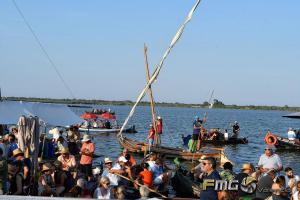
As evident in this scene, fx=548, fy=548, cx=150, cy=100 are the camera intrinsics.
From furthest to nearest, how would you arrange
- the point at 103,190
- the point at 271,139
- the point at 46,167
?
the point at 271,139 → the point at 46,167 → the point at 103,190

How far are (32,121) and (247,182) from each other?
5253mm

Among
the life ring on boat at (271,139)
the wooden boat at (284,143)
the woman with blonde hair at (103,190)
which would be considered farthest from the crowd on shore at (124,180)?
the wooden boat at (284,143)

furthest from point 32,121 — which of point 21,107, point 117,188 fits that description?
point 21,107

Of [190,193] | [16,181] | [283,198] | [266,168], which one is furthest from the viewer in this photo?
[190,193]

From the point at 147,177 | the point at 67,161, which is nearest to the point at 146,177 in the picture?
the point at 147,177

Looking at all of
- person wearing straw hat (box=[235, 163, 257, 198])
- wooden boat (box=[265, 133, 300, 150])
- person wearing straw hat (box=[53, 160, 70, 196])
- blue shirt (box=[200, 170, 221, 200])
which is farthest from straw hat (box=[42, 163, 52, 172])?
wooden boat (box=[265, 133, 300, 150])

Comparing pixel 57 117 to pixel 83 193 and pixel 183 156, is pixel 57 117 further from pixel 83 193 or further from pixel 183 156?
pixel 183 156

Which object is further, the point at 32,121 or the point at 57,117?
the point at 57,117

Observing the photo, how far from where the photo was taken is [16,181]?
1180 centimetres

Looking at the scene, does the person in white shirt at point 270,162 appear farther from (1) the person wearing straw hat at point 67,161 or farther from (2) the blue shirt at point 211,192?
(2) the blue shirt at point 211,192

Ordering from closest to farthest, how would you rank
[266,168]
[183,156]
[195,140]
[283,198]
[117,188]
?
[283,198]
[117,188]
[266,168]
[183,156]
[195,140]

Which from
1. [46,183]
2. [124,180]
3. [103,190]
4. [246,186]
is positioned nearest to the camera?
[103,190]

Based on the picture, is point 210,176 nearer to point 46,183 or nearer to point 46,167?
point 46,183

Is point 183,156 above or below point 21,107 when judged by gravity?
below
